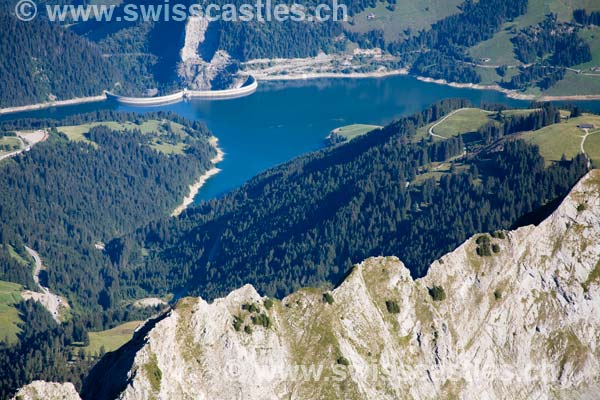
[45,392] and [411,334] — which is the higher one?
[45,392]

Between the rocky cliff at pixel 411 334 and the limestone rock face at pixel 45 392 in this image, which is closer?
the limestone rock face at pixel 45 392

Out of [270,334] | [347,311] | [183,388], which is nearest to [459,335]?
[347,311]

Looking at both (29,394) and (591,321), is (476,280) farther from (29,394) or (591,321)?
(29,394)

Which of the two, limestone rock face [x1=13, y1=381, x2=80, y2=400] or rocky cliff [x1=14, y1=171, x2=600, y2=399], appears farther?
rocky cliff [x1=14, y1=171, x2=600, y2=399]
